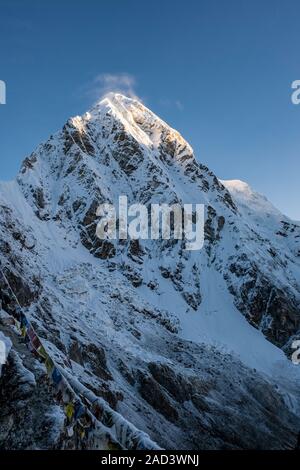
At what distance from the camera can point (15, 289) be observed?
43.0 metres

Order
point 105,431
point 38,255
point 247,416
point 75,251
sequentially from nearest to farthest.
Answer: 1. point 105,431
2. point 247,416
3. point 38,255
4. point 75,251

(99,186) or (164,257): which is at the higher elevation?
(99,186)

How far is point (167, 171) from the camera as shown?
10288 cm

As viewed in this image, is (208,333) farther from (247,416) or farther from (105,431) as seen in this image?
(105,431)

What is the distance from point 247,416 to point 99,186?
50.9 metres

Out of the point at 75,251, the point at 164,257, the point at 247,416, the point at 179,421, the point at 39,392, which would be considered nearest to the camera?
the point at 39,392

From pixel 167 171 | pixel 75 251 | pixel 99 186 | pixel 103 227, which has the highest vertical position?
pixel 167 171

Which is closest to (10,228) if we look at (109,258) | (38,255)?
(38,255)

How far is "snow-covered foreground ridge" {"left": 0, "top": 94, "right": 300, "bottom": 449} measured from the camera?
131 feet

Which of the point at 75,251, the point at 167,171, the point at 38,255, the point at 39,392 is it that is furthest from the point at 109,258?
the point at 39,392

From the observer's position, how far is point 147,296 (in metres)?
70.7

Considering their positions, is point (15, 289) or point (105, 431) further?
point (15, 289)

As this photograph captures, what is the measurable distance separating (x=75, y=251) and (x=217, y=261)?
2575 cm

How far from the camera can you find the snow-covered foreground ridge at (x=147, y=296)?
39.9m
